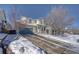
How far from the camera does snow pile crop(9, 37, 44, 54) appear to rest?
86.4 inches

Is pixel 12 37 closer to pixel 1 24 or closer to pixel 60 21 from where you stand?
pixel 1 24

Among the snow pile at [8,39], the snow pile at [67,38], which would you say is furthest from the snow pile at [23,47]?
the snow pile at [67,38]

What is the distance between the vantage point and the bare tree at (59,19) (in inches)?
85.9

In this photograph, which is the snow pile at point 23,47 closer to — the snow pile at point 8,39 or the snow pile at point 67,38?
the snow pile at point 8,39

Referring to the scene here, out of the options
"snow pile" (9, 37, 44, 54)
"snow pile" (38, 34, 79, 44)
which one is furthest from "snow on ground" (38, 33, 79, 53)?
→ "snow pile" (9, 37, 44, 54)

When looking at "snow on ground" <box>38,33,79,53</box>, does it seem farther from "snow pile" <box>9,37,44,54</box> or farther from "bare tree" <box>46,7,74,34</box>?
"snow pile" <box>9,37,44,54</box>

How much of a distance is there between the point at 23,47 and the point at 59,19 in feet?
1.36

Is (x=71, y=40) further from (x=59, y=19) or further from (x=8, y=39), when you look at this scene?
(x=8, y=39)

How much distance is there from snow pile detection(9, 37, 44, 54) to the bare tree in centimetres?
25

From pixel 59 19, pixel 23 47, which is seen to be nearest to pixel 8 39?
pixel 23 47

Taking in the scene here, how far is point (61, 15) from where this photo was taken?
2.19 m
